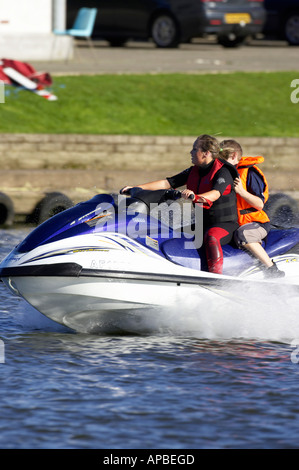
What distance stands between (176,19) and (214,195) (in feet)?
60.1

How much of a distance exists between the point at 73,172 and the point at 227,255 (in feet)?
23.6

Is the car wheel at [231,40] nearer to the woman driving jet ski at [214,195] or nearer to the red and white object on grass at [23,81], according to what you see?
the red and white object on grass at [23,81]

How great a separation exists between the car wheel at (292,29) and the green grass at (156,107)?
8.56 metres

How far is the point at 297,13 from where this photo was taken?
91.4 feet

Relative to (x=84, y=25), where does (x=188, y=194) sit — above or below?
below

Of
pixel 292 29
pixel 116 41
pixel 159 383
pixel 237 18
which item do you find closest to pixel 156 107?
pixel 237 18

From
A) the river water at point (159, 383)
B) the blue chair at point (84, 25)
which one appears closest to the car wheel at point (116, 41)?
the blue chair at point (84, 25)

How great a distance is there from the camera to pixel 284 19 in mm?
27828

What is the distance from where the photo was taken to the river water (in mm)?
5789

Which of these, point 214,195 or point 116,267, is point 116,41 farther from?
point 116,267

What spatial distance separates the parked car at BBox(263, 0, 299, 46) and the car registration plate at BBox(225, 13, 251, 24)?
2.74m

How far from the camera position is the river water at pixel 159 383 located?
579 cm

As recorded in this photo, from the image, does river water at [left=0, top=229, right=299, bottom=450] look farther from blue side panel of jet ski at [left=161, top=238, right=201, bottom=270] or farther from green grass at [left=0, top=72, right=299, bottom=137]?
green grass at [left=0, top=72, right=299, bottom=137]
